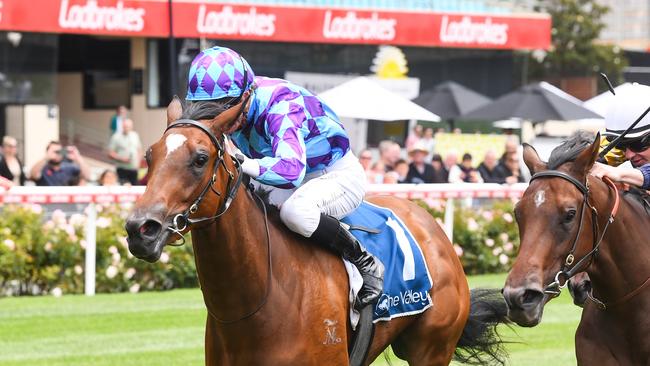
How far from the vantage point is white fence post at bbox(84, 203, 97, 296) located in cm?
1067

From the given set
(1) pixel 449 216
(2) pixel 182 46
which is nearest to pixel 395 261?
(1) pixel 449 216

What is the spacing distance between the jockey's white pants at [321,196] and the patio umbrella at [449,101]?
49.2 feet

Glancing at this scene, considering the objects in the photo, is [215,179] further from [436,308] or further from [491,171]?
[491,171]

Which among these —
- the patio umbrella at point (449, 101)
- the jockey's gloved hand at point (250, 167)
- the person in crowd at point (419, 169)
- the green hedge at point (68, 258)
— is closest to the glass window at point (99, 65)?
the patio umbrella at point (449, 101)

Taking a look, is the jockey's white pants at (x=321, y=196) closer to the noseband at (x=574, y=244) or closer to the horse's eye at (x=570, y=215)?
the noseband at (x=574, y=244)

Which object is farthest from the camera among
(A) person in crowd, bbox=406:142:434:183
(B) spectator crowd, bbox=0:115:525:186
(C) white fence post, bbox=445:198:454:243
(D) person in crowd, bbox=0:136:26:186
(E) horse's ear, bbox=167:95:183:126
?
(A) person in crowd, bbox=406:142:434:183

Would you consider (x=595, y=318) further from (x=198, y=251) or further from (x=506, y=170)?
(x=506, y=170)

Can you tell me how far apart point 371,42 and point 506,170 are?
1260cm

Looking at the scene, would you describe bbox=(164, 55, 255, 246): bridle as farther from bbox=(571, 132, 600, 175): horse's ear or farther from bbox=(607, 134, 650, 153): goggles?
bbox=(607, 134, 650, 153): goggles

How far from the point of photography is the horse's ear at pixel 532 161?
4684 mm

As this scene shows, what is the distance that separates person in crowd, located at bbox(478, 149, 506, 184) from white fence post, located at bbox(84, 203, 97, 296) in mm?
5403

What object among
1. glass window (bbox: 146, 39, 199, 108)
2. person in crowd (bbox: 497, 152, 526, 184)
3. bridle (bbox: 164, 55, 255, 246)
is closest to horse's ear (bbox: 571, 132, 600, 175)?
bridle (bbox: 164, 55, 255, 246)

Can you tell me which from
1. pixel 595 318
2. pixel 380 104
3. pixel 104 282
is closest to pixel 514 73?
pixel 380 104

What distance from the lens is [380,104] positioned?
50.7ft
